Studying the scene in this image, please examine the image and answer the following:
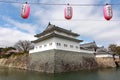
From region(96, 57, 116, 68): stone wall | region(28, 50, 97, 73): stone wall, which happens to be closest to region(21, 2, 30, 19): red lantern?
region(28, 50, 97, 73): stone wall

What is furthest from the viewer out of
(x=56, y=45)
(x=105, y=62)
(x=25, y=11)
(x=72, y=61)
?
(x=105, y=62)

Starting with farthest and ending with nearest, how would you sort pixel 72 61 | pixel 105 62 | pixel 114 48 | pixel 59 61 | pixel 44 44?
pixel 114 48
pixel 105 62
pixel 44 44
pixel 72 61
pixel 59 61

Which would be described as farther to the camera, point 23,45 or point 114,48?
point 23,45

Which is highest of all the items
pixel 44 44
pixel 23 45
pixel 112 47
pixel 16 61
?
pixel 23 45

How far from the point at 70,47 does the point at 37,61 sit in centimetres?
522

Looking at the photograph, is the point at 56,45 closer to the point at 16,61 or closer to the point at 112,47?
the point at 16,61

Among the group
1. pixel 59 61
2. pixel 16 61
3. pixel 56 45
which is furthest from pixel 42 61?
pixel 16 61

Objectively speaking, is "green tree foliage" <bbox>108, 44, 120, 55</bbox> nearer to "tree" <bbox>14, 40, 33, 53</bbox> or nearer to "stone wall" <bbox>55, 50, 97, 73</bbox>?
"stone wall" <bbox>55, 50, 97, 73</bbox>

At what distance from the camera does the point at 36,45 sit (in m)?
20.0

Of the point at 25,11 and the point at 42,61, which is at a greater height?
the point at 25,11

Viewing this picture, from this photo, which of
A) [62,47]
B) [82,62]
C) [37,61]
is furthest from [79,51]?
[37,61]

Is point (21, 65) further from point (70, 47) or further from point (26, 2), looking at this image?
point (26, 2)

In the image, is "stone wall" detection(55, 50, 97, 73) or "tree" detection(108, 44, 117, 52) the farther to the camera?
"tree" detection(108, 44, 117, 52)

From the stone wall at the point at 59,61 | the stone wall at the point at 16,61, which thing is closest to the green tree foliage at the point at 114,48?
the stone wall at the point at 59,61
